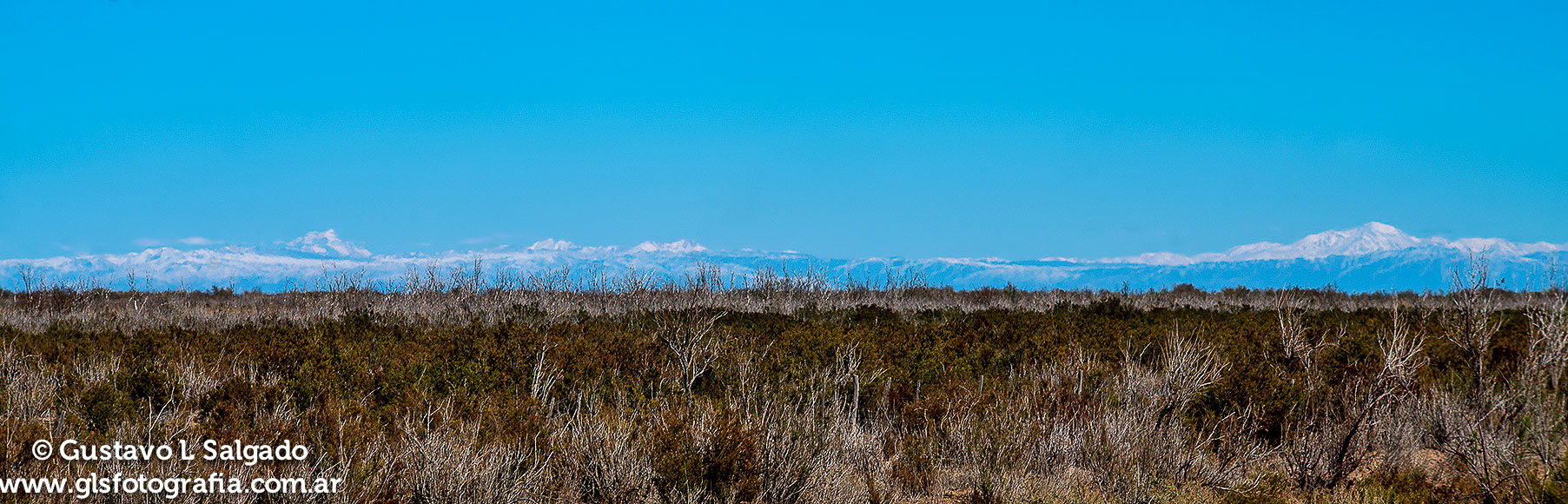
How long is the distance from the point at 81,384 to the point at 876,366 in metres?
6.94

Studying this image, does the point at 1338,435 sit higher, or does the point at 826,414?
the point at 826,414

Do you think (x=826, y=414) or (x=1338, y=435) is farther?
(x=826, y=414)

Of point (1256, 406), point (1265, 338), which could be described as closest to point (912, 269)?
point (1265, 338)

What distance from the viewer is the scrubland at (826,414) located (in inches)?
202

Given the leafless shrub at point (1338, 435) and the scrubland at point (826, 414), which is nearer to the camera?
the scrubland at point (826, 414)

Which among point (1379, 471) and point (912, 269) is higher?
point (912, 269)

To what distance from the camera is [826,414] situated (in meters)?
6.63

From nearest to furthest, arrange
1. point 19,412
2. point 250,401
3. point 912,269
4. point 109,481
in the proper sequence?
point 109,481, point 19,412, point 250,401, point 912,269

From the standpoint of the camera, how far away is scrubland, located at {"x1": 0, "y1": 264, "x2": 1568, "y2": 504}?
5.14 m

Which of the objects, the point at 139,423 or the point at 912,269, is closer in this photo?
the point at 139,423

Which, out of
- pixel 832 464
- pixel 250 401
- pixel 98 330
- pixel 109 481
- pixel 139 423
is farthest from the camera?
pixel 98 330

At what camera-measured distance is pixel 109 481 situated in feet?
13.5

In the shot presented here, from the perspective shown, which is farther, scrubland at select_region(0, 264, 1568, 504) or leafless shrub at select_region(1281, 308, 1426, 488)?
leafless shrub at select_region(1281, 308, 1426, 488)

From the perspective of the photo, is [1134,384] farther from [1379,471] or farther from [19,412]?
[19,412]
